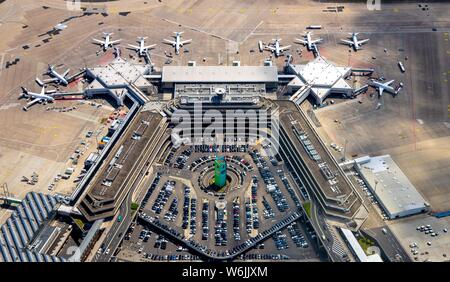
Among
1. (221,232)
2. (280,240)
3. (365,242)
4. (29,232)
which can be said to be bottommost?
(365,242)

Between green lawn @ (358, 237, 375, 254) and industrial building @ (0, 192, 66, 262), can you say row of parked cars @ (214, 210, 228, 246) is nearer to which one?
green lawn @ (358, 237, 375, 254)

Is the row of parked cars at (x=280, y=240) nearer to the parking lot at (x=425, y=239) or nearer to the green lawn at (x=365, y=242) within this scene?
the green lawn at (x=365, y=242)

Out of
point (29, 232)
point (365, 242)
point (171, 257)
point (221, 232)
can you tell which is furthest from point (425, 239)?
point (29, 232)

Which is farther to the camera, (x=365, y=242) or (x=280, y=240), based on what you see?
(x=280, y=240)

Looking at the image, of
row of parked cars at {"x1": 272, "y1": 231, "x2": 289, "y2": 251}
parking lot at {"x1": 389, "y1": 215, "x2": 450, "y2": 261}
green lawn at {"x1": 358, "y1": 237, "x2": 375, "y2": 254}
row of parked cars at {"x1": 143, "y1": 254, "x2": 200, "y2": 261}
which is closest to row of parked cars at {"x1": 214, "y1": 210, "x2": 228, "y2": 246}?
row of parked cars at {"x1": 143, "y1": 254, "x2": 200, "y2": 261}

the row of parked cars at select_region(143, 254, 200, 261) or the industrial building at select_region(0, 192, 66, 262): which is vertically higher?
the industrial building at select_region(0, 192, 66, 262)

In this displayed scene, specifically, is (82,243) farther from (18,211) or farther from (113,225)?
(18,211)

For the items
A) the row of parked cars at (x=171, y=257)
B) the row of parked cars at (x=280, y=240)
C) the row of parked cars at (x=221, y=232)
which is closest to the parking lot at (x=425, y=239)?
the row of parked cars at (x=280, y=240)

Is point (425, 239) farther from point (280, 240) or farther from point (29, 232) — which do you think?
point (29, 232)
